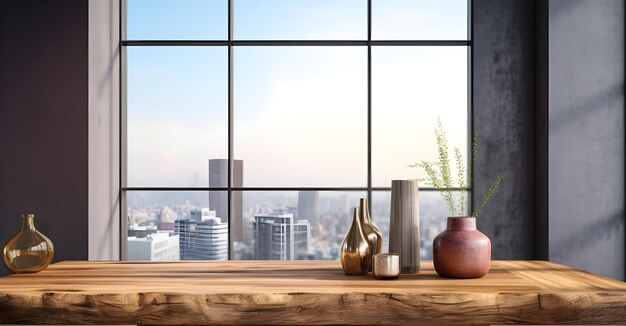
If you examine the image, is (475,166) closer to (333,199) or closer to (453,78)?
(453,78)

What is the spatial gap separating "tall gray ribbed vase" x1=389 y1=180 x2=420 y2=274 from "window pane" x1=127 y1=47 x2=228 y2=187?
2.24 metres

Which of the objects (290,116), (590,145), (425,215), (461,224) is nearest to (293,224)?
(290,116)

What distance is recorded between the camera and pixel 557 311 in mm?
1867

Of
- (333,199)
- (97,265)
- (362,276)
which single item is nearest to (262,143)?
(333,199)

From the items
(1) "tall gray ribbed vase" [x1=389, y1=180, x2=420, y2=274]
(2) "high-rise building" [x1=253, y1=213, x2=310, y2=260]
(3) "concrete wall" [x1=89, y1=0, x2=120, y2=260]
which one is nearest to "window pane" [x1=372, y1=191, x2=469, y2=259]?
(2) "high-rise building" [x1=253, y1=213, x2=310, y2=260]

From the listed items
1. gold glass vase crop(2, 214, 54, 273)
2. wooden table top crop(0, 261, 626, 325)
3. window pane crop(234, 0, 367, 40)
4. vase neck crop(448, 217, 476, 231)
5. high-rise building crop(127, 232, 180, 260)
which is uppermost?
window pane crop(234, 0, 367, 40)

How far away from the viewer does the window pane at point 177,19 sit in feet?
14.2

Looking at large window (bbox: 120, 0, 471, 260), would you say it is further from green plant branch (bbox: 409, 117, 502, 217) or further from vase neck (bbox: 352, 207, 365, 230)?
vase neck (bbox: 352, 207, 365, 230)

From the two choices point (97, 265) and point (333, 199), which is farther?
point (333, 199)

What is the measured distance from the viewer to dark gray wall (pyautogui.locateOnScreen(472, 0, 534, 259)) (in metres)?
4.21

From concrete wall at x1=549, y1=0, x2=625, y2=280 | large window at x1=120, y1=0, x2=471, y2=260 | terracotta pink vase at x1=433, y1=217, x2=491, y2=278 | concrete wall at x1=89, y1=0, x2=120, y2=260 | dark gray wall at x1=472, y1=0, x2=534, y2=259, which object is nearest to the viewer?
terracotta pink vase at x1=433, y1=217, x2=491, y2=278

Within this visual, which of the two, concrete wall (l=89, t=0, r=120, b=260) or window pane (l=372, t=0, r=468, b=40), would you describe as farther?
window pane (l=372, t=0, r=468, b=40)

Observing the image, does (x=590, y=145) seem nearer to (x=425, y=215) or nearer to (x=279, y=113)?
(x=425, y=215)

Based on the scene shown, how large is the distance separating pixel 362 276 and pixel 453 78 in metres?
2.44
